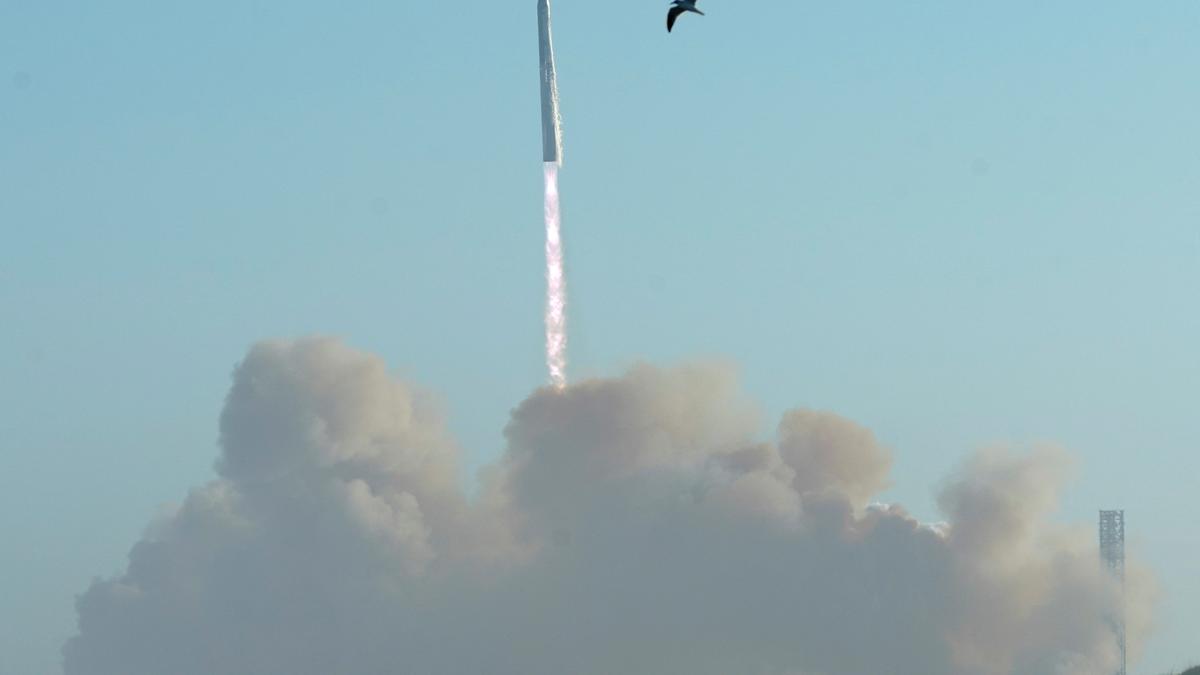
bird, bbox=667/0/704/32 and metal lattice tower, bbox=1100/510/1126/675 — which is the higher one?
metal lattice tower, bbox=1100/510/1126/675

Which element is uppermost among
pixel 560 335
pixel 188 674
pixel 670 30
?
pixel 560 335

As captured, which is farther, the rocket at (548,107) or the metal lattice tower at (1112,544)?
the metal lattice tower at (1112,544)

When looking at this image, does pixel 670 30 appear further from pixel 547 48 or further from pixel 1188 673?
pixel 547 48

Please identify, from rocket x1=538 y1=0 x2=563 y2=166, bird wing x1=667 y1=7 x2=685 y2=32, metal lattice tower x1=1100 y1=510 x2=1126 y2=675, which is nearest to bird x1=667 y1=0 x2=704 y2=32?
bird wing x1=667 y1=7 x2=685 y2=32

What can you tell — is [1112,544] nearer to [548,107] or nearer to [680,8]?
[548,107]

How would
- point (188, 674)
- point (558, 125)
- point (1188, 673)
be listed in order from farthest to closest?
point (188, 674) < point (558, 125) < point (1188, 673)

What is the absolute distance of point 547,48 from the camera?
117938 millimetres

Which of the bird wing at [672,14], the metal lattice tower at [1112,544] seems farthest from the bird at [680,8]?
the metal lattice tower at [1112,544]

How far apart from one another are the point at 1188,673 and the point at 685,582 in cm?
6362

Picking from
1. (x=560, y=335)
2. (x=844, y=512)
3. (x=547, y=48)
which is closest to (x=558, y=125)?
(x=547, y=48)

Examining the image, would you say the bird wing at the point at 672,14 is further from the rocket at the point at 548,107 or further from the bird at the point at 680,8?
the rocket at the point at 548,107

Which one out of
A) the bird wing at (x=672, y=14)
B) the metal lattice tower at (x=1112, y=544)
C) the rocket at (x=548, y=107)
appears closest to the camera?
the bird wing at (x=672, y=14)

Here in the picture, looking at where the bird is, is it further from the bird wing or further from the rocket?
the rocket

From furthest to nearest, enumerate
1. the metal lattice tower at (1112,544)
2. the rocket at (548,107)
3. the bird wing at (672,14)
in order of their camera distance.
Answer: the metal lattice tower at (1112,544), the rocket at (548,107), the bird wing at (672,14)
